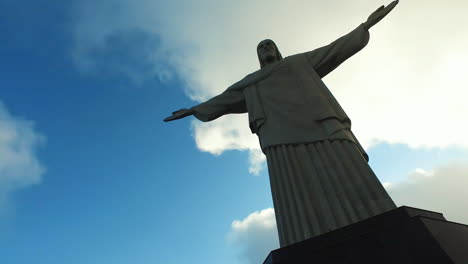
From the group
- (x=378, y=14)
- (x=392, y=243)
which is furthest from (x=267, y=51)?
(x=392, y=243)

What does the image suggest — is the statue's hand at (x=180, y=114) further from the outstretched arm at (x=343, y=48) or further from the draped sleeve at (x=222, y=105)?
the outstretched arm at (x=343, y=48)

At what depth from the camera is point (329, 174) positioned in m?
4.50

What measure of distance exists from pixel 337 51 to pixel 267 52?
160 cm

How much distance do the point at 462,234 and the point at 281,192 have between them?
2.55 m

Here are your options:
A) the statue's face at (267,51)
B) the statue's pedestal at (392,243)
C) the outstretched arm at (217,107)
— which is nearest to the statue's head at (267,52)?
the statue's face at (267,51)

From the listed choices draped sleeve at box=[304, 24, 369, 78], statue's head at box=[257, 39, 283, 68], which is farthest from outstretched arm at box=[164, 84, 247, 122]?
draped sleeve at box=[304, 24, 369, 78]

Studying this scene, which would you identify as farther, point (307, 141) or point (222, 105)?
point (222, 105)

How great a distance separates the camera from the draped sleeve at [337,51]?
593 centimetres

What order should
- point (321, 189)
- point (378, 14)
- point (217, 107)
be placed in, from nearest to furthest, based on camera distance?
point (321, 189) → point (378, 14) → point (217, 107)

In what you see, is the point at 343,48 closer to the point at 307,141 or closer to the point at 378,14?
the point at 378,14

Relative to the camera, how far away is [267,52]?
23.5 ft

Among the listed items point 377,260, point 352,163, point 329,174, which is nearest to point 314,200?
point 329,174

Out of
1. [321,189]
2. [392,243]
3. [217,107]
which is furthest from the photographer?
[217,107]

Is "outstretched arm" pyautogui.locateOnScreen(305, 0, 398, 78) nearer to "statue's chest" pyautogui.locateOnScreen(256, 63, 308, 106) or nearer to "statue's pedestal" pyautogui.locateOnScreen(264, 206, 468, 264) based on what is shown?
"statue's chest" pyautogui.locateOnScreen(256, 63, 308, 106)
